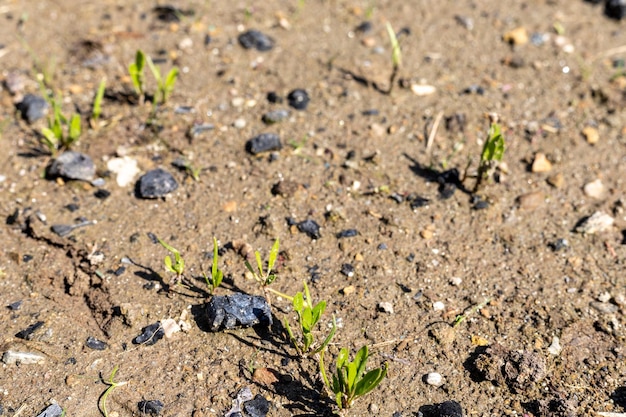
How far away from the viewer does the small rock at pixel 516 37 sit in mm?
4176

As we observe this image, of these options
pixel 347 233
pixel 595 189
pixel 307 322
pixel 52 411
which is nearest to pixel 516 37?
pixel 595 189

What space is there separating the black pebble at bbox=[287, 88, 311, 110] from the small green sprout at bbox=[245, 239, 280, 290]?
1.14 metres

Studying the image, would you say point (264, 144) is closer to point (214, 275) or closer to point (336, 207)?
point (336, 207)

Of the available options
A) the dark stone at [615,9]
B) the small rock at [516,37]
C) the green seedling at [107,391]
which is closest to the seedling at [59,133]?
the green seedling at [107,391]

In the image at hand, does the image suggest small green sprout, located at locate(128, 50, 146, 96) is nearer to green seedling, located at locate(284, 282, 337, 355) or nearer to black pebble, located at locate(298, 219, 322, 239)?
black pebble, located at locate(298, 219, 322, 239)

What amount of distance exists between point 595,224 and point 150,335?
2.29 meters

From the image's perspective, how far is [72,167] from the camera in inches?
128

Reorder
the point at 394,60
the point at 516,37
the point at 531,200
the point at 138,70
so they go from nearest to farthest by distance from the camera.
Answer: the point at 531,200 < the point at 138,70 < the point at 394,60 < the point at 516,37

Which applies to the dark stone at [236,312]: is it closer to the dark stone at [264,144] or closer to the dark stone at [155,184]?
the dark stone at [155,184]

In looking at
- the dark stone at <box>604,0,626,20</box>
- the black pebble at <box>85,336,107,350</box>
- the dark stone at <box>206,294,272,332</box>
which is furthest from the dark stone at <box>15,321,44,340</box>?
the dark stone at <box>604,0,626,20</box>

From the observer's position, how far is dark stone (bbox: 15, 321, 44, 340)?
8.48ft

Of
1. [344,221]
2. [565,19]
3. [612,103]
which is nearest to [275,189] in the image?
[344,221]

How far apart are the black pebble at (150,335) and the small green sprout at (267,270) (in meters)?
0.47

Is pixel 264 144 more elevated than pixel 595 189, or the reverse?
pixel 595 189
